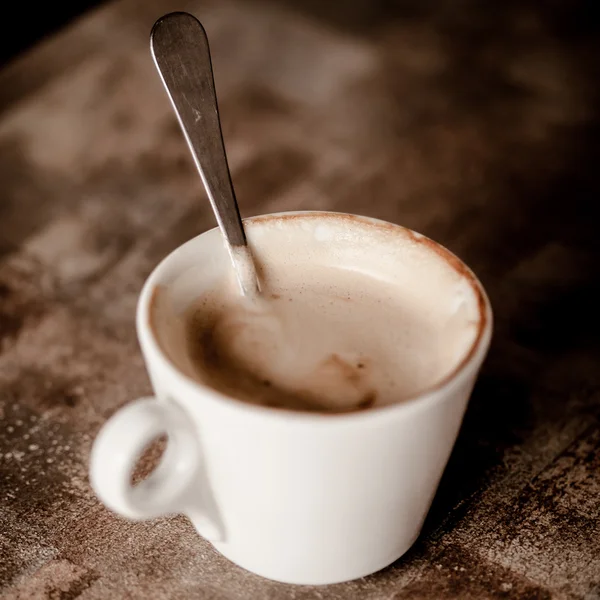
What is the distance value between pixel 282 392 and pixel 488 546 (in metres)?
0.23

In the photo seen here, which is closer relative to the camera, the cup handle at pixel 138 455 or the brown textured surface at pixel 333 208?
the cup handle at pixel 138 455

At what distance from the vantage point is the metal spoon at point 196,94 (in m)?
0.57

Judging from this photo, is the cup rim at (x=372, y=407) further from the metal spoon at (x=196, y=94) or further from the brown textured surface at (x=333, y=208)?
the brown textured surface at (x=333, y=208)

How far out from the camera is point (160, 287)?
0.58 m

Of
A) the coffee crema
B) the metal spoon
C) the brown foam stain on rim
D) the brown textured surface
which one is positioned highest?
the metal spoon

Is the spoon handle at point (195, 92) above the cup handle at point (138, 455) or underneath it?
above

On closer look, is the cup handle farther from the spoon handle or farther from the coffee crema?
the spoon handle

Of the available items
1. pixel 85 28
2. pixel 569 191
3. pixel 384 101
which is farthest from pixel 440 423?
pixel 85 28

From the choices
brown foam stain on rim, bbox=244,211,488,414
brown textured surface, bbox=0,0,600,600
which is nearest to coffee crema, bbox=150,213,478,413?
brown foam stain on rim, bbox=244,211,488,414

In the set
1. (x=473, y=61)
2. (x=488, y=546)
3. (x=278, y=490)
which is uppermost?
(x=278, y=490)

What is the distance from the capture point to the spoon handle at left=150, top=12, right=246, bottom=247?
0.57 meters

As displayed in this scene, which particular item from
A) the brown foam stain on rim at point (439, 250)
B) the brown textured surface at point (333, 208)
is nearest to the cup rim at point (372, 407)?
the brown foam stain on rim at point (439, 250)

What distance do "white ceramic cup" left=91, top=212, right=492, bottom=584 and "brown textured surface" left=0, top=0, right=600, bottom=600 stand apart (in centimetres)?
5

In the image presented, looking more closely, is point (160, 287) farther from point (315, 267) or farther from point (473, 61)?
point (473, 61)
